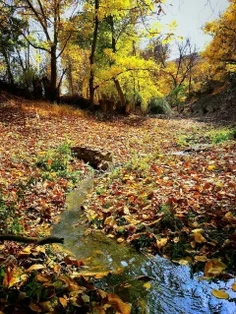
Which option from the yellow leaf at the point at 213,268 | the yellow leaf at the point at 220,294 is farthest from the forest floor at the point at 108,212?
the yellow leaf at the point at 220,294

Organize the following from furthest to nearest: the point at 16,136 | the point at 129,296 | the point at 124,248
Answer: the point at 16,136
the point at 124,248
the point at 129,296

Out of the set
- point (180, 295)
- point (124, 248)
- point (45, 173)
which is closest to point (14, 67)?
point (45, 173)

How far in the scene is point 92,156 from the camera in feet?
26.4

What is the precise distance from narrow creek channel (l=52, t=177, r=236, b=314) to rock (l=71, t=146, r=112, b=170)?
3.89 metres

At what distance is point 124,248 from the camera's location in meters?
3.60

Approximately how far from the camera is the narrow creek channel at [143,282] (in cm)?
247

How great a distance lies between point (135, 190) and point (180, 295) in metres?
2.68

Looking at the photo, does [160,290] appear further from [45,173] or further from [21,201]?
[45,173]

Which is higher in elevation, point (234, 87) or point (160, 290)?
point (234, 87)

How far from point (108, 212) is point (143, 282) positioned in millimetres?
1845

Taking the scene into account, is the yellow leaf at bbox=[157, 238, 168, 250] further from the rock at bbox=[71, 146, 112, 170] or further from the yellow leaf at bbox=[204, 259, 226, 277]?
the rock at bbox=[71, 146, 112, 170]

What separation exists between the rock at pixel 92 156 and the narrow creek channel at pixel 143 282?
3.89 metres

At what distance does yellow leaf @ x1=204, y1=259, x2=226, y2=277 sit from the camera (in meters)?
2.88

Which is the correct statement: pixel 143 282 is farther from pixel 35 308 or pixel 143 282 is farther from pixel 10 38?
pixel 10 38
